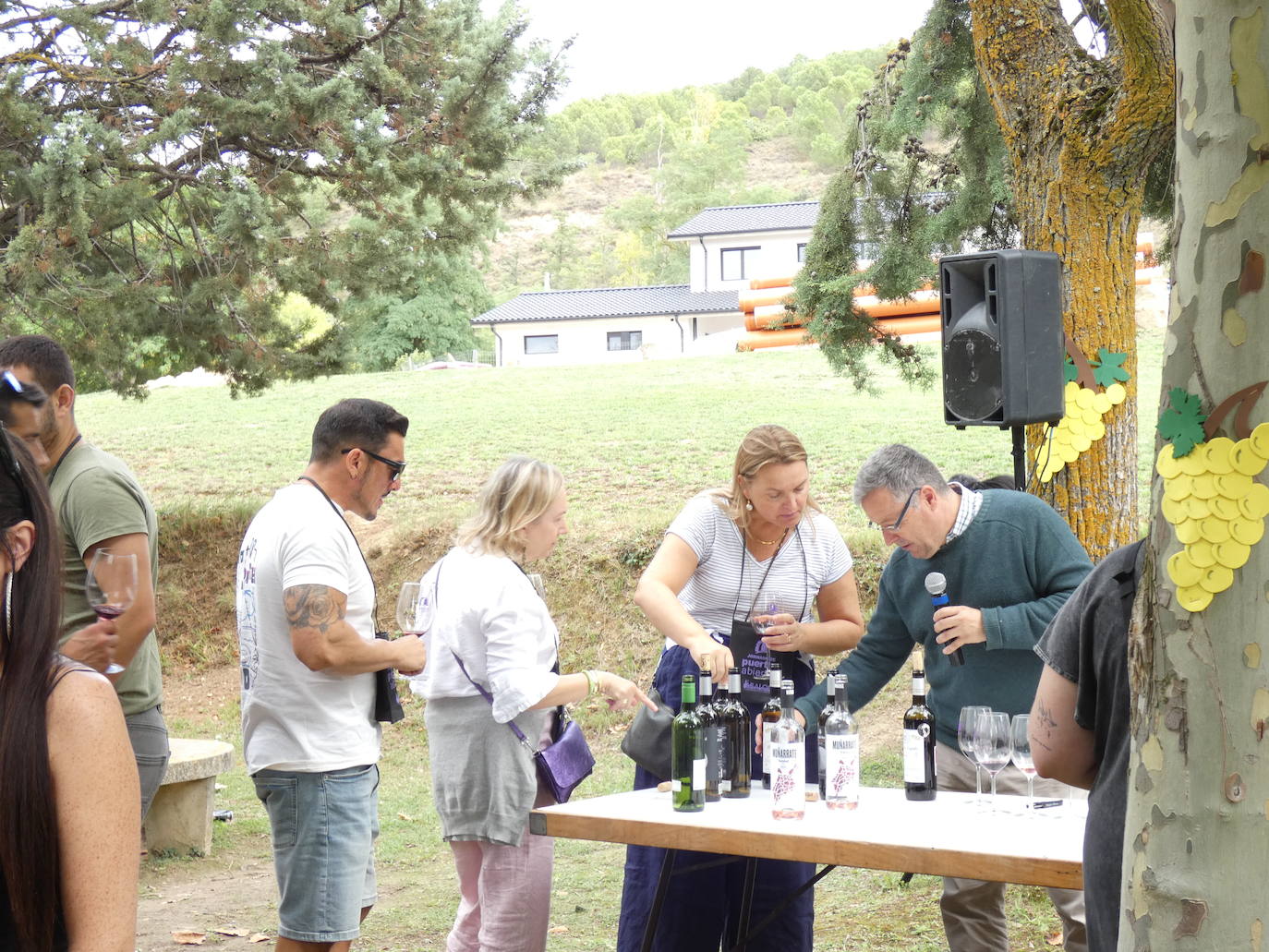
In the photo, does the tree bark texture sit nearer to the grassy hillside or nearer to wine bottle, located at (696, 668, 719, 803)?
the grassy hillside

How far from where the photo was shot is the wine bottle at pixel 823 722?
10.8 ft

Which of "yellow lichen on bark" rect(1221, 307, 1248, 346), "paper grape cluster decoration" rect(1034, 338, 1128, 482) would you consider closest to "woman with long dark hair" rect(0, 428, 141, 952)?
"yellow lichen on bark" rect(1221, 307, 1248, 346)

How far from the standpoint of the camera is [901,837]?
282cm

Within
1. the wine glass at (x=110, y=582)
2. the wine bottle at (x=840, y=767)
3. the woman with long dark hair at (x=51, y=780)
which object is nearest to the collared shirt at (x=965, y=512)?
the wine bottle at (x=840, y=767)

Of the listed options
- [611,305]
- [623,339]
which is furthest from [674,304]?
[611,305]

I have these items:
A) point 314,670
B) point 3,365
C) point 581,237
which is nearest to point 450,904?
point 314,670

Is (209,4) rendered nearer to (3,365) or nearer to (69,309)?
(69,309)

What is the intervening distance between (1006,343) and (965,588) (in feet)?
3.09

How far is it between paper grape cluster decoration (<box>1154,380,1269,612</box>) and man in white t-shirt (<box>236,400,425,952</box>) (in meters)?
2.18

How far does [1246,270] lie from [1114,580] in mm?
599

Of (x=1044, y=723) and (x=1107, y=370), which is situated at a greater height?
(x=1107, y=370)

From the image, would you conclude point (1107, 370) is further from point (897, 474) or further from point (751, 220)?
point (751, 220)

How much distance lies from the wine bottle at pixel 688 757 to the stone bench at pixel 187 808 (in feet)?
12.6

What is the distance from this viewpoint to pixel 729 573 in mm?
3859
